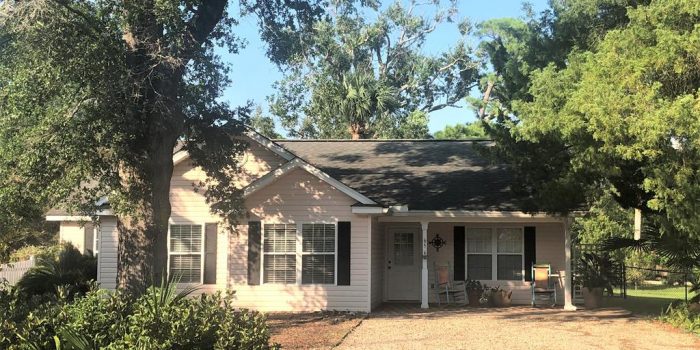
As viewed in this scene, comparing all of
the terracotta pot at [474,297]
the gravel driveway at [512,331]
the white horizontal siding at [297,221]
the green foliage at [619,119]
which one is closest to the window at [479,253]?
the terracotta pot at [474,297]

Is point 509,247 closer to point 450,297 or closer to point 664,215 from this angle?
point 450,297

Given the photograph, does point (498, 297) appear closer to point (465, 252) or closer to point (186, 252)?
point (465, 252)

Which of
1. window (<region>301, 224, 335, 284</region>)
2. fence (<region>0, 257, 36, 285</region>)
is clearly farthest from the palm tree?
fence (<region>0, 257, 36, 285</region>)

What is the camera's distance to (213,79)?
470 inches

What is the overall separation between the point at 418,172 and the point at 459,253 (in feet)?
9.47

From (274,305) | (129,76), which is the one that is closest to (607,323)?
(274,305)

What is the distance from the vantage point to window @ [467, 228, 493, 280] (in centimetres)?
1684

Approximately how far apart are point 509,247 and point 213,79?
29.7 ft

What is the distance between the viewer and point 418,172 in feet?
61.3

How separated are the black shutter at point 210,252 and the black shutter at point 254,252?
1.05 meters

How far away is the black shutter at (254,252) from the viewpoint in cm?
1516

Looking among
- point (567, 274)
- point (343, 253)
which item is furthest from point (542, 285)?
point (343, 253)

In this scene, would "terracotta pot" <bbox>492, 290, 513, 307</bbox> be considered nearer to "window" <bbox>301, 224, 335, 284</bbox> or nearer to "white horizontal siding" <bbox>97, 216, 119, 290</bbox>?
"window" <bbox>301, 224, 335, 284</bbox>

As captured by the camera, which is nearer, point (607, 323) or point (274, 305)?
point (607, 323)
